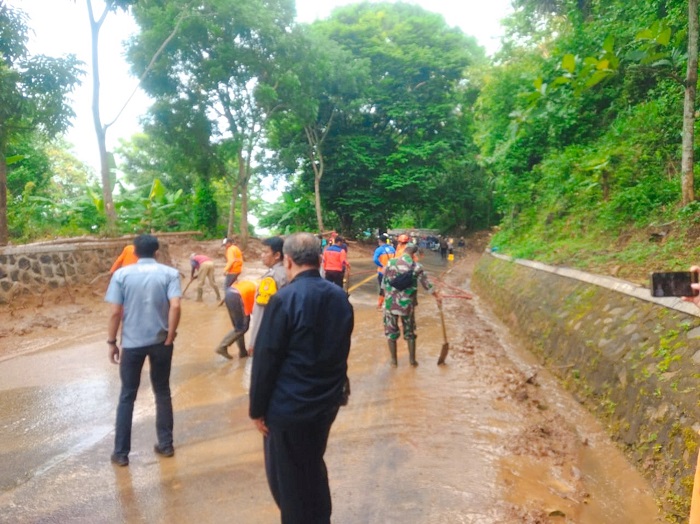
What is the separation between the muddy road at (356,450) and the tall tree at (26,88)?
281 inches

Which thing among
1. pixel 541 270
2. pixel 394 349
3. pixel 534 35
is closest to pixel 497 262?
pixel 541 270

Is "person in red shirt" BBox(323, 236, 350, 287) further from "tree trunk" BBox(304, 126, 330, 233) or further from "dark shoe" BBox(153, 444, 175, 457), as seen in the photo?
"tree trunk" BBox(304, 126, 330, 233)

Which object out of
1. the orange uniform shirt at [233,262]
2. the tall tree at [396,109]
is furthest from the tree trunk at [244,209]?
the orange uniform shirt at [233,262]

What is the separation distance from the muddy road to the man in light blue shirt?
41cm

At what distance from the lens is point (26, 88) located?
1223cm

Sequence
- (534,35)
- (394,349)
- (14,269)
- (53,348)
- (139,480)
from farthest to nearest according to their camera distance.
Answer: (534,35) → (14,269) → (53,348) → (394,349) → (139,480)

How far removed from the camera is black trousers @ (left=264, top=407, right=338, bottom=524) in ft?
8.59

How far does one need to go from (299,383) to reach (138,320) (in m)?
2.19

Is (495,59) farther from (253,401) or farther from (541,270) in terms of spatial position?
(253,401)

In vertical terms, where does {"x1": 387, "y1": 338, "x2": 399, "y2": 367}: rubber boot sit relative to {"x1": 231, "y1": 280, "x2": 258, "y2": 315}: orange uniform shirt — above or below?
below

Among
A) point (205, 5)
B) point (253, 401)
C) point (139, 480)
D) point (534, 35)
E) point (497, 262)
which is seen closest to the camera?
point (253, 401)

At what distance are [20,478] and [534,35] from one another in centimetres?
2273

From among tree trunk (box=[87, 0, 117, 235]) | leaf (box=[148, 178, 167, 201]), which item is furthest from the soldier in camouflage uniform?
leaf (box=[148, 178, 167, 201])

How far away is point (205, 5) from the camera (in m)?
19.0
